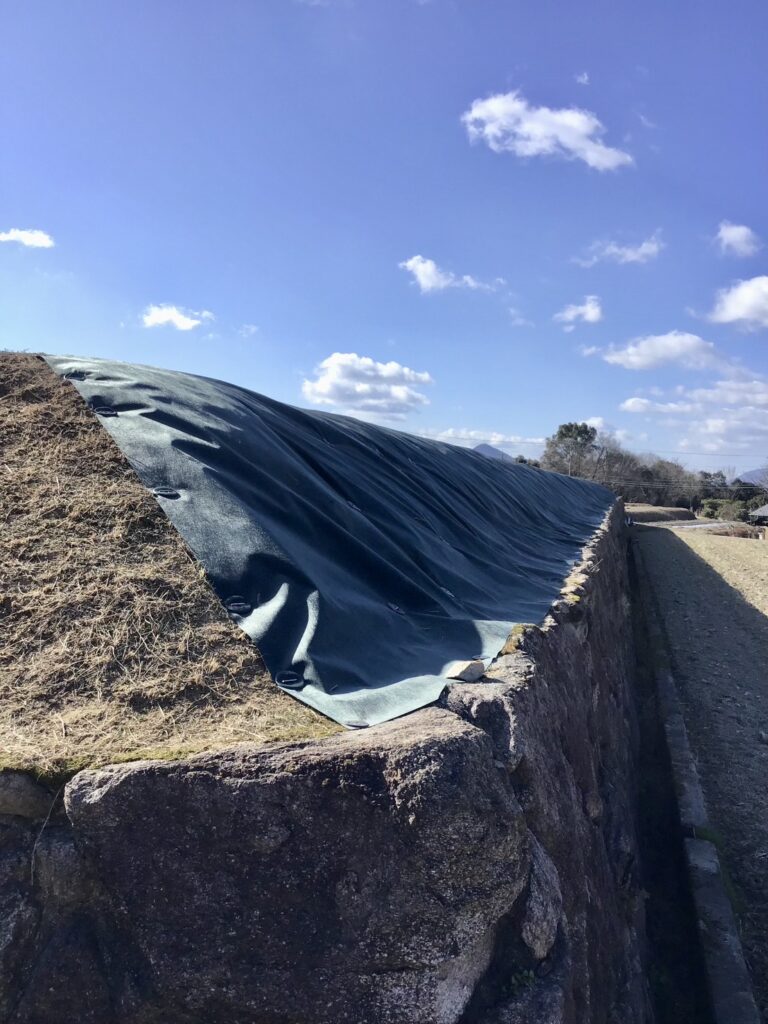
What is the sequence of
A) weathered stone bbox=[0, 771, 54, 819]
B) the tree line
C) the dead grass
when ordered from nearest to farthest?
weathered stone bbox=[0, 771, 54, 819] → the dead grass → the tree line

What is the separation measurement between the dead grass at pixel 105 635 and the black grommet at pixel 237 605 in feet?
0.14

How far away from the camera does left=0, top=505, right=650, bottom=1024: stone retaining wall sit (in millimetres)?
1769

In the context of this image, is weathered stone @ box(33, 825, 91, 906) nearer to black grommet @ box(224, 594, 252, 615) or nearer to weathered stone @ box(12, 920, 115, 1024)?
weathered stone @ box(12, 920, 115, 1024)

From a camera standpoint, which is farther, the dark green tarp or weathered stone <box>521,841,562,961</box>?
the dark green tarp

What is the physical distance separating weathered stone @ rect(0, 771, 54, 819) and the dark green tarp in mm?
868

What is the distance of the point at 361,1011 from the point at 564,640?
2734 millimetres

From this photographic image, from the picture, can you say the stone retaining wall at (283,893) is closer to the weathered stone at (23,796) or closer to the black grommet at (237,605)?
the weathered stone at (23,796)

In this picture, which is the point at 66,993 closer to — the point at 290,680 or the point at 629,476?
the point at 290,680

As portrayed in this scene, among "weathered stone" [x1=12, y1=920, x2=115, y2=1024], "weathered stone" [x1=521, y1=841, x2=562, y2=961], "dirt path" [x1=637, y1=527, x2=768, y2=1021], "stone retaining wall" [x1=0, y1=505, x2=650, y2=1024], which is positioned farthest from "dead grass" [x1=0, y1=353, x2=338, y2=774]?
"dirt path" [x1=637, y1=527, x2=768, y2=1021]

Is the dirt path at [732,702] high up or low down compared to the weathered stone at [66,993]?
down

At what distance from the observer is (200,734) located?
7.37ft

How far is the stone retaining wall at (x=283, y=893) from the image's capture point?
5.80 feet

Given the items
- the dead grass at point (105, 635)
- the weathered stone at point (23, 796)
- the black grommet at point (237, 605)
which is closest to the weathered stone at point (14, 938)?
the weathered stone at point (23, 796)

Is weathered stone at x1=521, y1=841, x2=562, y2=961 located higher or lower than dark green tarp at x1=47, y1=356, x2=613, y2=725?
lower
